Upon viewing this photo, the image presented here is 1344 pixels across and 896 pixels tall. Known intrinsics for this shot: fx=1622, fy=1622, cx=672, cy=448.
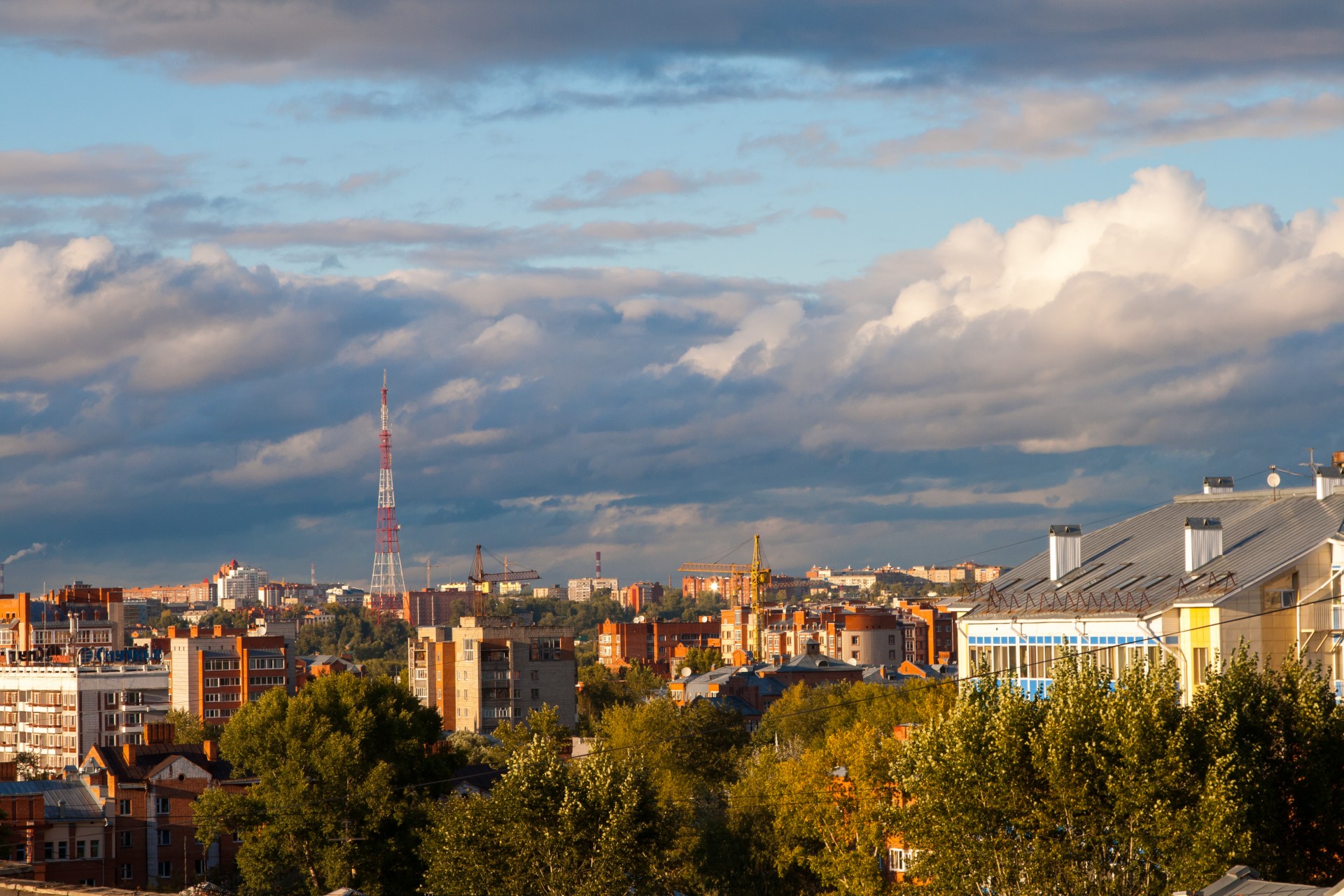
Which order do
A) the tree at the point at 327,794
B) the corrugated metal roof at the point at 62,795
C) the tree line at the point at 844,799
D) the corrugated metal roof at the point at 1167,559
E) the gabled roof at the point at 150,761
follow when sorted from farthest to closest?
the gabled roof at the point at 150,761 < the corrugated metal roof at the point at 62,795 < the tree at the point at 327,794 < the corrugated metal roof at the point at 1167,559 < the tree line at the point at 844,799

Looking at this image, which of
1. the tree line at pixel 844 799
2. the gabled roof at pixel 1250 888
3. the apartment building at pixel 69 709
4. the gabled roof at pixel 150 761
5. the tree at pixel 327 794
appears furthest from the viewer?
the apartment building at pixel 69 709

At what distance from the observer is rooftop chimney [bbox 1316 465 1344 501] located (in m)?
53.2

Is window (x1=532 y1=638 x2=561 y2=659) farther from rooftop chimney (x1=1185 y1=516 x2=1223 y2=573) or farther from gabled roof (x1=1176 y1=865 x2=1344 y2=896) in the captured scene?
gabled roof (x1=1176 y1=865 x2=1344 y2=896)

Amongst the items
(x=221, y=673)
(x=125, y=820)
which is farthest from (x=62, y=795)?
(x=221, y=673)

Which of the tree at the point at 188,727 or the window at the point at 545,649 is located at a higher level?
the window at the point at 545,649

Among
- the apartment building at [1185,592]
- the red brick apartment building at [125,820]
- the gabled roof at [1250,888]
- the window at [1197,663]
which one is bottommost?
the red brick apartment building at [125,820]

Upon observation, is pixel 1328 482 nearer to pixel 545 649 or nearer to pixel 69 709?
pixel 545 649

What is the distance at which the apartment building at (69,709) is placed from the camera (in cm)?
15250

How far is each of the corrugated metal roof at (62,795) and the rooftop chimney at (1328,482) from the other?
65.3 meters

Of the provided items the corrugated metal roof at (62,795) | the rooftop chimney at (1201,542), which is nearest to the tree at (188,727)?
the corrugated metal roof at (62,795)

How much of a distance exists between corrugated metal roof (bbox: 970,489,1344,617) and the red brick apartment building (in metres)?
49.3

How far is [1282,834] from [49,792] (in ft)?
230

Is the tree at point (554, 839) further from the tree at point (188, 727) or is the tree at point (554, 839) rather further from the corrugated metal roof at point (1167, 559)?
the tree at point (188, 727)

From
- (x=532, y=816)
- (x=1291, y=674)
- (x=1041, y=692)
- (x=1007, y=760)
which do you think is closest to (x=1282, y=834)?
(x=1291, y=674)
